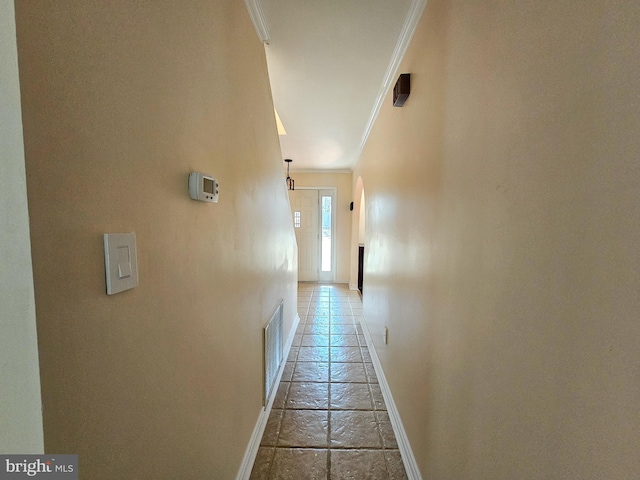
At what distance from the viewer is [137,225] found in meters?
0.60

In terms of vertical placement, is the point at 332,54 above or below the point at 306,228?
above

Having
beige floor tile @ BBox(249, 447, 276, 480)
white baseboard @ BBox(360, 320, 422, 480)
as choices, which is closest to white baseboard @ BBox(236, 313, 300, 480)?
beige floor tile @ BBox(249, 447, 276, 480)

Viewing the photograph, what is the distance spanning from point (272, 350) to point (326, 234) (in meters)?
A: 4.06

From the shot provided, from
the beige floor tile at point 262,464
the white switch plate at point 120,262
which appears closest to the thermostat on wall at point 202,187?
the white switch plate at point 120,262

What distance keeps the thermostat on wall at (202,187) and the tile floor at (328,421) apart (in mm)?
1447

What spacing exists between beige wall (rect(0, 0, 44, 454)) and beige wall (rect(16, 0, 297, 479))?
0.04 ft

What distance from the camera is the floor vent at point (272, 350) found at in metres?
1.76

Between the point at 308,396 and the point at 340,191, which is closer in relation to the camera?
the point at 308,396

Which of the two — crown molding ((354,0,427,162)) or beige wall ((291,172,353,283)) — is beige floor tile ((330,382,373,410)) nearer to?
crown molding ((354,0,427,162))

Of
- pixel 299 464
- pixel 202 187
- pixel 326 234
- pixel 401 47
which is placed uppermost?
pixel 401 47

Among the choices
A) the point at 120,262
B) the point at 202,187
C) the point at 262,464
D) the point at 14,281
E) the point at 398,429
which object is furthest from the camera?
the point at 398,429

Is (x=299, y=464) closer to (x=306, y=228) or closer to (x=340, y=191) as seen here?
(x=306, y=228)

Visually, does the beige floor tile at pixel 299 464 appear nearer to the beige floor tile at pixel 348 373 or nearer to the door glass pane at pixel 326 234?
the beige floor tile at pixel 348 373

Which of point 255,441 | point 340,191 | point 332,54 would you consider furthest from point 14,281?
point 340,191
